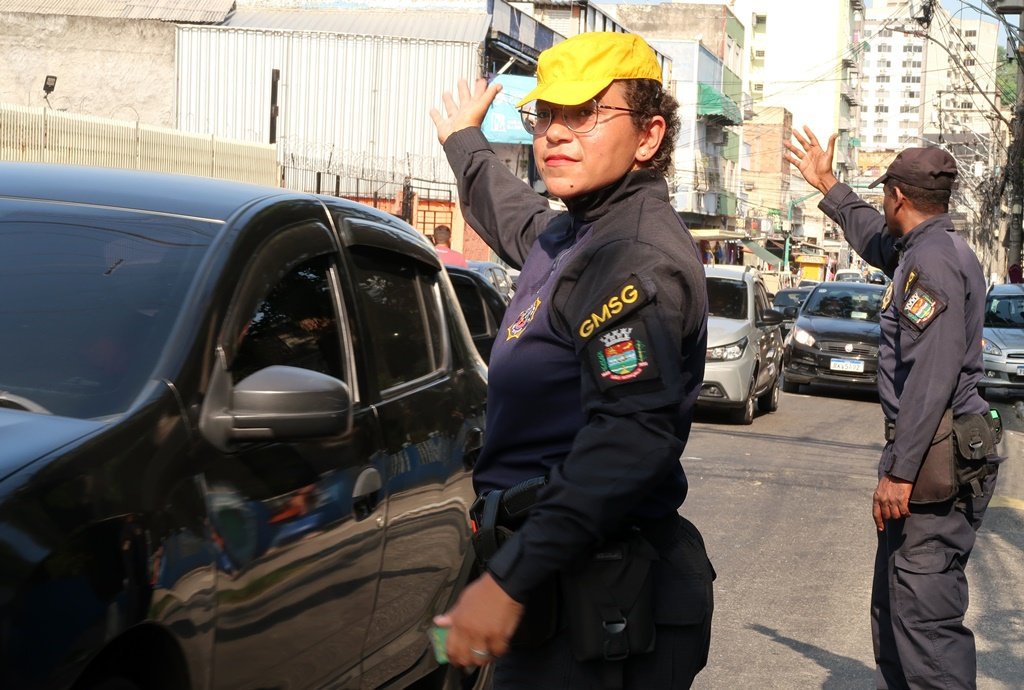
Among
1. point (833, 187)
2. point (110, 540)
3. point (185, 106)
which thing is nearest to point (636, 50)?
point (110, 540)

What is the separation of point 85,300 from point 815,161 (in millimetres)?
2803

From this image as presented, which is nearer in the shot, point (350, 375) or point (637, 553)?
point (637, 553)

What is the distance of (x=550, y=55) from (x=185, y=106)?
1491 inches

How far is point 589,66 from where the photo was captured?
8.98 ft

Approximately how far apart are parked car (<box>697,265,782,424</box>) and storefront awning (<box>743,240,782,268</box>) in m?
65.7

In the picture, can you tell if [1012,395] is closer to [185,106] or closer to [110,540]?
[110,540]

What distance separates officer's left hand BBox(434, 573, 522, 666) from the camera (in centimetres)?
244

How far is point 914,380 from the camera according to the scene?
14.6 feet

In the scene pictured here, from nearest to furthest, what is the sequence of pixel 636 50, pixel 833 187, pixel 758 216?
pixel 636 50 < pixel 833 187 < pixel 758 216

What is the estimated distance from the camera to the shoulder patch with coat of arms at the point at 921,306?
14.4ft

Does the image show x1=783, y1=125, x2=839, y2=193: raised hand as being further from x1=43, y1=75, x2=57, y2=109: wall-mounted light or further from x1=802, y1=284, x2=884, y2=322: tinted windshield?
x1=43, y1=75, x2=57, y2=109: wall-mounted light

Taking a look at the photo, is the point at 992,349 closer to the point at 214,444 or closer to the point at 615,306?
the point at 214,444

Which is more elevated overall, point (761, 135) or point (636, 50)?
point (761, 135)

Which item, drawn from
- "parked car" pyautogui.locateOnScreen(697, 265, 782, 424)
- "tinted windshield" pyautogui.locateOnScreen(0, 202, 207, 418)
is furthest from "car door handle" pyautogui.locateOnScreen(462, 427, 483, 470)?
"parked car" pyautogui.locateOnScreen(697, 265, 782, 424)
